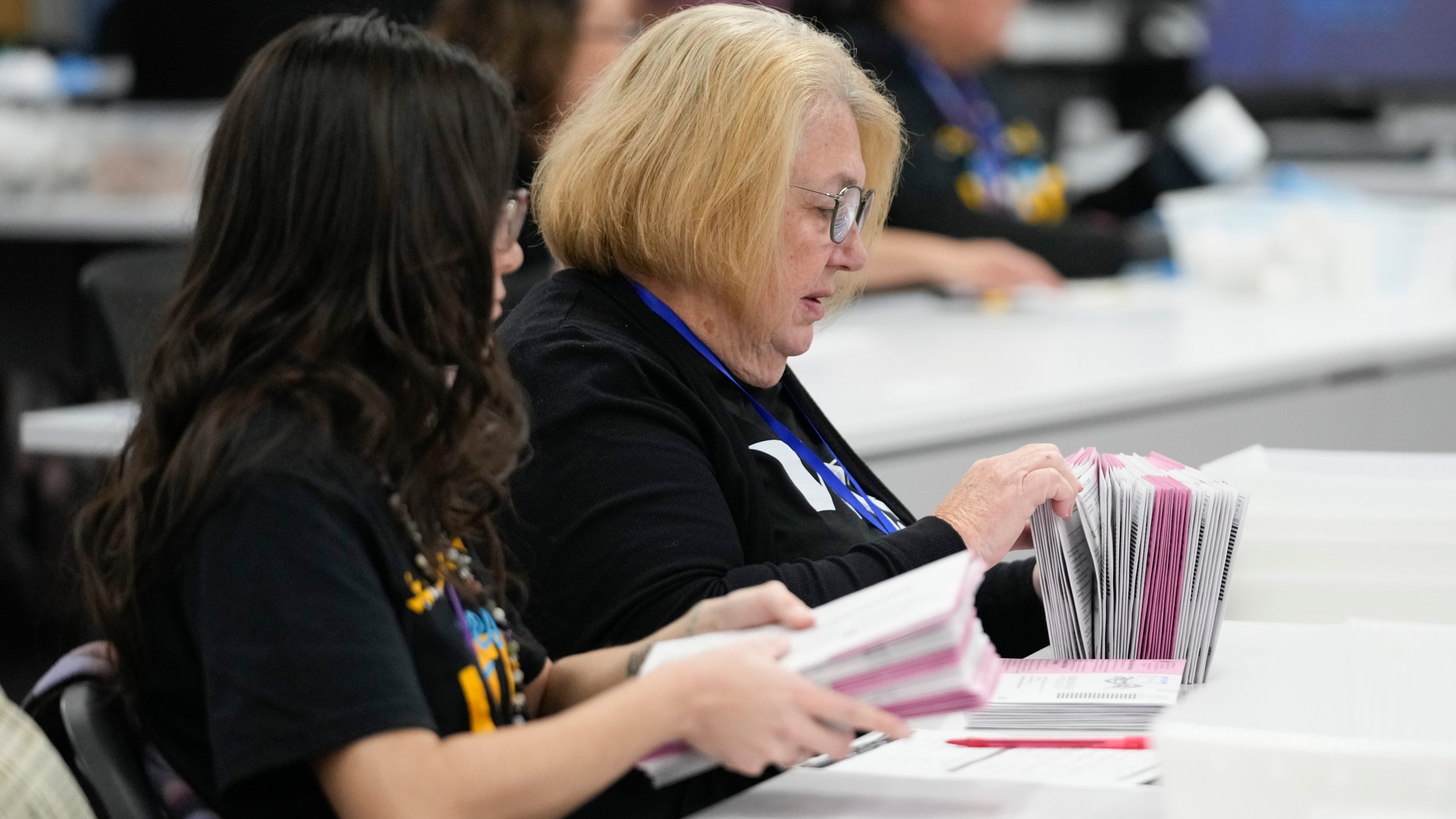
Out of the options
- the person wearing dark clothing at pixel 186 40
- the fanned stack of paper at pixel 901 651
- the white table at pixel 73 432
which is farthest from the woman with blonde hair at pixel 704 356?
the person wearing dark clothing at pixel 186 40

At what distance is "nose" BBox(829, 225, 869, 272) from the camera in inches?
62.0

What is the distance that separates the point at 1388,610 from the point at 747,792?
0.71 m

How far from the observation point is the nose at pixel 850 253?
1575 millimetres

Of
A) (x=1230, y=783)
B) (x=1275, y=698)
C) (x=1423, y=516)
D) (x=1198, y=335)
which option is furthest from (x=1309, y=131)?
(x=1230, y=783)

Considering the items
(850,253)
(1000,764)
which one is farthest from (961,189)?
(1000,764)

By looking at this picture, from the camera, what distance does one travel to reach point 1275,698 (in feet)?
3.99

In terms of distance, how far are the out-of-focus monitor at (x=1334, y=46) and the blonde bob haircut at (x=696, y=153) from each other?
12.6ft

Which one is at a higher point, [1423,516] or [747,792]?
[1423,516]

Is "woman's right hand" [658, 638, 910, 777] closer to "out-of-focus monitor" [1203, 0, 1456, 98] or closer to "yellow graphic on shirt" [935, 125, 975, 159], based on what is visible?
"yellow graphic on shirt" [935, 125, 975, 159]

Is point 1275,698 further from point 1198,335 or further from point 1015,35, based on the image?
point 1015,35

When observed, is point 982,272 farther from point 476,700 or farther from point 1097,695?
point 476,700

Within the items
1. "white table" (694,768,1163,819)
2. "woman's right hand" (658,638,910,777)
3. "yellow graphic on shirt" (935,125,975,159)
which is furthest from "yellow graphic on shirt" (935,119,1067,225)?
"woman's right hand" (658,638,910,777)

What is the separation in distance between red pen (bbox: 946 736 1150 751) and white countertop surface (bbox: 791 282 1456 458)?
0.72 m

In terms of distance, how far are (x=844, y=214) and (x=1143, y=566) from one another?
0.45 meters
